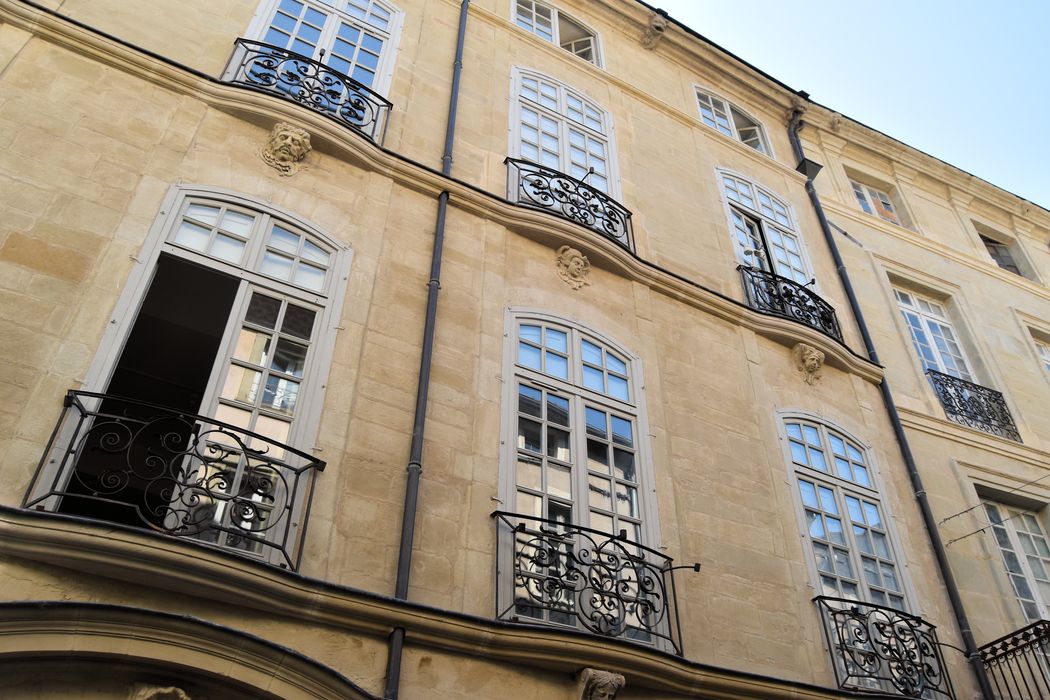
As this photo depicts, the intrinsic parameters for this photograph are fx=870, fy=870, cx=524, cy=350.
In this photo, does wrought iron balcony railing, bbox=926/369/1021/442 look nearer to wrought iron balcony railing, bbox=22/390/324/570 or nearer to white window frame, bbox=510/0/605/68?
white window frame, bbox=510/0/605/68

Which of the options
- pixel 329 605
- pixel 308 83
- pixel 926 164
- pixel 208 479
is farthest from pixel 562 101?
pixel 926 164

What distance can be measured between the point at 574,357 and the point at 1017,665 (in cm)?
517

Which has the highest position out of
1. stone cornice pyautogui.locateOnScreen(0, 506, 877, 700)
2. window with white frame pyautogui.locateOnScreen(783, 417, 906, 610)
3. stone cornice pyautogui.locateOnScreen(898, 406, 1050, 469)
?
stone cornice pyautogui.locateOnScreen(898, 406, 1050, 469)

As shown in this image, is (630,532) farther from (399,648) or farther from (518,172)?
(518,172)

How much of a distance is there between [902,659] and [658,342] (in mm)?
3613

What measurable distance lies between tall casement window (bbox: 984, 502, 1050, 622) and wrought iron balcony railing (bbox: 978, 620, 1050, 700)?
3.18 feet

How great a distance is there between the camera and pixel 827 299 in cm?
1150

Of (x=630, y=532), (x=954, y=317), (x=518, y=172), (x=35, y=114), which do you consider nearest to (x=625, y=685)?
(x=630, y=532)

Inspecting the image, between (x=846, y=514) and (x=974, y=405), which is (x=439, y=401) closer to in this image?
(x=846, y=514)

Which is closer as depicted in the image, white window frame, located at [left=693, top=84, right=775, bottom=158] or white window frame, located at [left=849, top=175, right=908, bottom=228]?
white window frame, located at [left=693, top=84, right=775, bottom=158]

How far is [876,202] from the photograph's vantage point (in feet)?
49.1

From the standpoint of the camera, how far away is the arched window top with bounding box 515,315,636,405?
7770mm

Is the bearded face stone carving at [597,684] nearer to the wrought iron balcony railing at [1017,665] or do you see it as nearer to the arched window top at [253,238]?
the arched window top at [253,238]

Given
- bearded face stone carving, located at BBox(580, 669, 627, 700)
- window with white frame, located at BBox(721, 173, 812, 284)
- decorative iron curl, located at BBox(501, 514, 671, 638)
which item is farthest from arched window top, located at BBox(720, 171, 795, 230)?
bearded face stone carving, located at BBox(580, 669, 627, 700)
